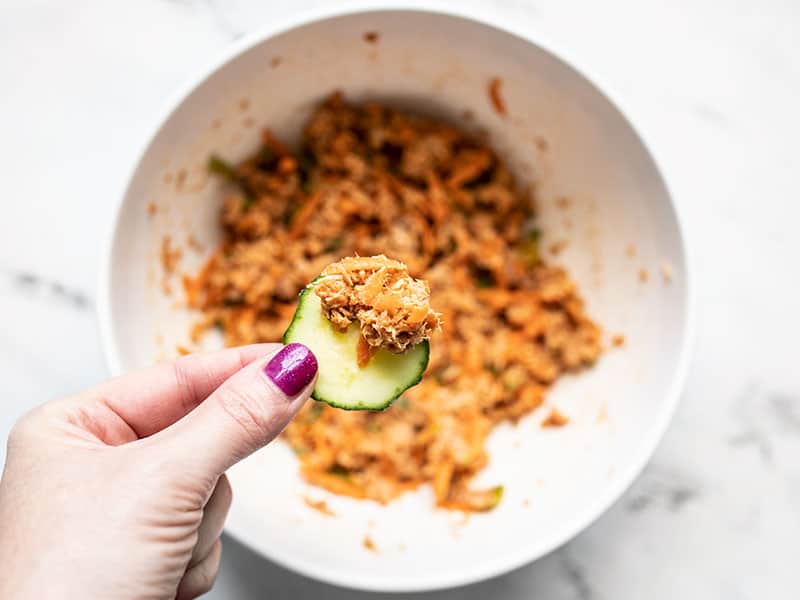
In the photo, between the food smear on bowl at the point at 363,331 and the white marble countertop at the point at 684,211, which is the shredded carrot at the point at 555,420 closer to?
the white marble countertop at the point at 684,211

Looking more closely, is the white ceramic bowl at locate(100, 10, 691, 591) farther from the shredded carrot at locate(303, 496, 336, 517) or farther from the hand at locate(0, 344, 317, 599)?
the hand at locate(0, 344, 317, 599)

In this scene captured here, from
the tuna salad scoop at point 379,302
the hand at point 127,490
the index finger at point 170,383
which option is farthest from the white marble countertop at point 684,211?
the tuna salad scoop at point 379,302

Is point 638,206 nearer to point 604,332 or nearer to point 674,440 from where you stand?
point 604,332

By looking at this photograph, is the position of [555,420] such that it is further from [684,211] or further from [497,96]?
[497,96]

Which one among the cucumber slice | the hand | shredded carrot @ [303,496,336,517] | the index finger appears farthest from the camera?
shredded carrot @ [303,496,336,517]

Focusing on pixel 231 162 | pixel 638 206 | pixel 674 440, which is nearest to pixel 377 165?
pixel 231 162

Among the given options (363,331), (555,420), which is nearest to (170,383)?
(363,331)

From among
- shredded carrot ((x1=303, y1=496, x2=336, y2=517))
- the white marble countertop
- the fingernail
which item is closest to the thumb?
the fingernail
